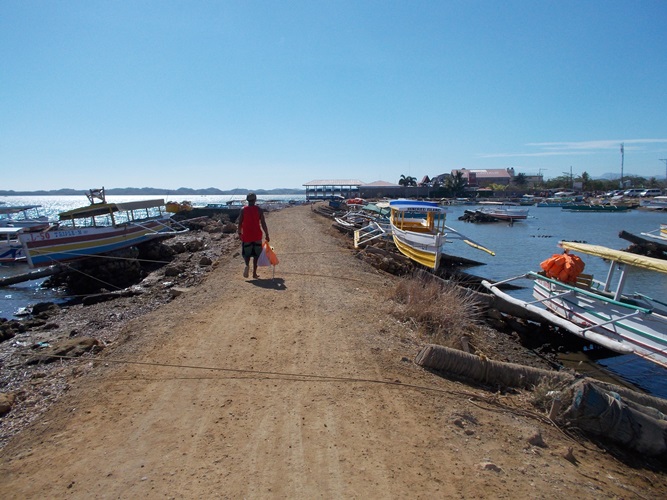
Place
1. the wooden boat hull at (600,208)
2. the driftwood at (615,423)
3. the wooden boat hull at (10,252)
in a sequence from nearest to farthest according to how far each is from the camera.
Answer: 1. the driftwood at (615,423)
2. the wooden boat hull at (10,252)
3. the wooden boat hull at (600,208)

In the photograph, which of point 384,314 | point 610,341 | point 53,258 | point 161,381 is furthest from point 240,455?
point 53,258

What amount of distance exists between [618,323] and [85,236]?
21.8 metres

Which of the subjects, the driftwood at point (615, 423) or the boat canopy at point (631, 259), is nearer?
the driftwood at point (615, 423)

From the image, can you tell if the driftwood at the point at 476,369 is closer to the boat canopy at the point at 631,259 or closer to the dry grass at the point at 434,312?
the dry grass at the point at 434,312

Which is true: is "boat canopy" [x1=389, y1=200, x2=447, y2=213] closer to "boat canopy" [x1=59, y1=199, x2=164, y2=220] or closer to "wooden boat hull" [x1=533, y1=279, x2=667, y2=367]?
"wooden boat hull" [x1=533, y1=279, x2=667, y2=367]

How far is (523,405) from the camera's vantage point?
514 centimetres

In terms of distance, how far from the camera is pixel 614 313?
10250 mm

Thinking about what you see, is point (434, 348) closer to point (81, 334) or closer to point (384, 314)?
point (384, 314)

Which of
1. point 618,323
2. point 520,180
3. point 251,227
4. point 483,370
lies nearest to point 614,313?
point 618,323

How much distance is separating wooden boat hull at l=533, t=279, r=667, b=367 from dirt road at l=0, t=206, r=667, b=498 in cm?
599

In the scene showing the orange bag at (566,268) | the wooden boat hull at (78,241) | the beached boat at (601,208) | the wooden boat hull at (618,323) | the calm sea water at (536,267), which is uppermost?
the wooden boat hull at (78,241)

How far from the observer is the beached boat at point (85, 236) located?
18.8 metres

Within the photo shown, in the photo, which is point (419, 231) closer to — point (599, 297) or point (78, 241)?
point (599, 297)

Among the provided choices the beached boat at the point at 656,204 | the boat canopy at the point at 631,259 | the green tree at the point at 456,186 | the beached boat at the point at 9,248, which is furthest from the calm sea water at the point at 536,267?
the green tree at the point at 456,186
